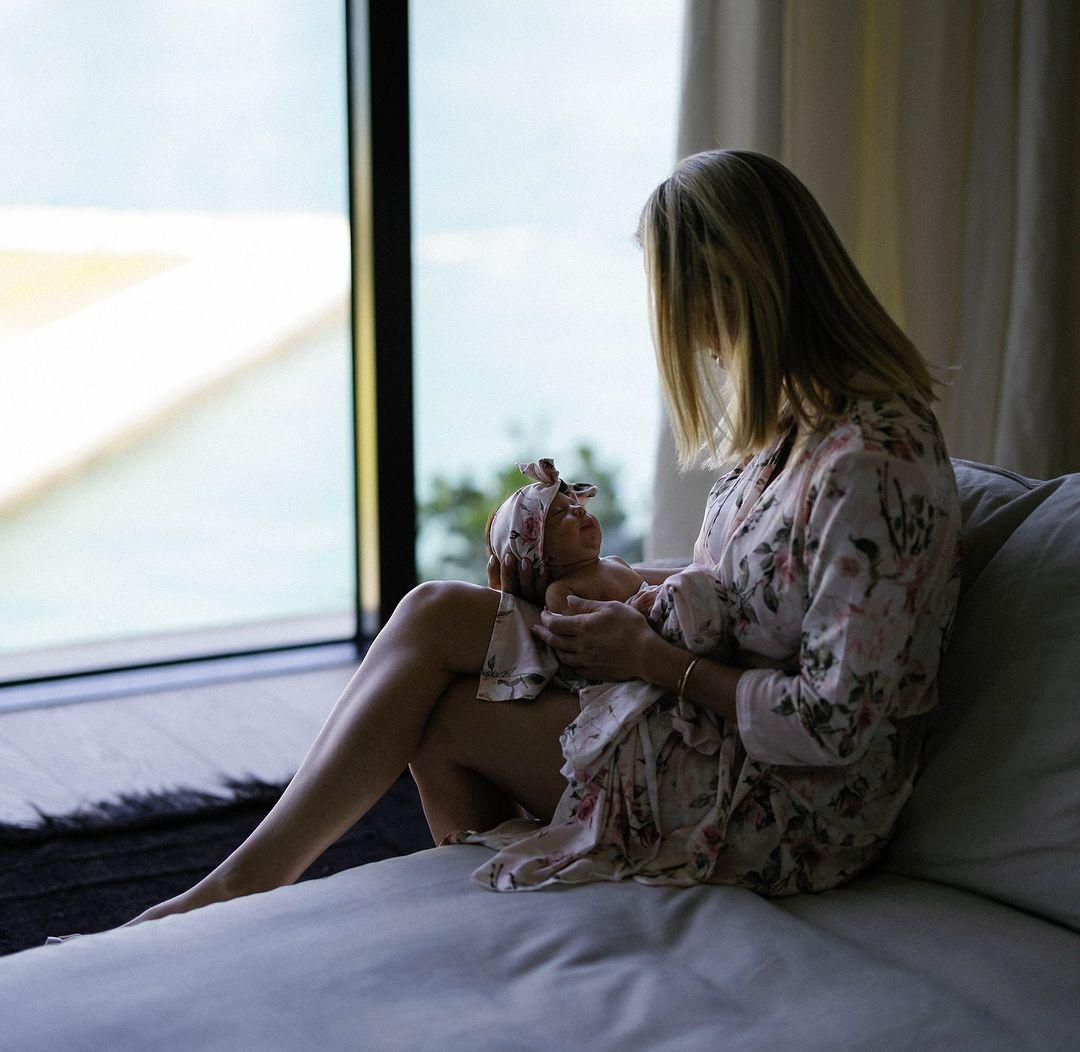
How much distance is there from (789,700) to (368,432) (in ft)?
6.93

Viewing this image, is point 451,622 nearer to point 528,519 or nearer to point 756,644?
point 528,519

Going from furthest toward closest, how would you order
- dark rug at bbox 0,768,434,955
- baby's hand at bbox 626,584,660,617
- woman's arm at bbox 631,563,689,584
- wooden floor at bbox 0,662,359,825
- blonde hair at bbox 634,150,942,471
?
wooden floor at bbox 0,662,359,825
dark rug at bbox 0,768,434,955
woman's arm at bbox 631,563,689,584
baby's hand at bbox 626,584,660,617
blonde hair at bbox 634,150,942,471

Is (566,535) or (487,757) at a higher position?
(566,535)

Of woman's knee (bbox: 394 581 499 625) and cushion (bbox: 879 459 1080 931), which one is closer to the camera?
cushion (bbox: 879 459 1080 931)

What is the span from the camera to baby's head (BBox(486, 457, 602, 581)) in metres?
1.61

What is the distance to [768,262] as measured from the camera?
135 cm

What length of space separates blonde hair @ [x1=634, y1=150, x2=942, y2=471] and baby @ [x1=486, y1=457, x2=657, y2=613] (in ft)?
0.96

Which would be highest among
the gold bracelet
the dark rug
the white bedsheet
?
the gold bracelet

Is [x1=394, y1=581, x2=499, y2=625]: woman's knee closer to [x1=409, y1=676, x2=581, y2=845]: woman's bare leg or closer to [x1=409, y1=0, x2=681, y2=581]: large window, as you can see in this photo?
[x1=409, y1=676, x2=581, y2=845]: woman's bare leg

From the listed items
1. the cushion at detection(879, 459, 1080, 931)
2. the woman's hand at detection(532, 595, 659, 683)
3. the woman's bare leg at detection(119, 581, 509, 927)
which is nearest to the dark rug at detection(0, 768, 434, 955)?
the woman's bare leg at detection(119, 581, 509, 927)

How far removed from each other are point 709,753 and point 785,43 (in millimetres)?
1803

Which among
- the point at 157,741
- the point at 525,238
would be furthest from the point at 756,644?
the point at 525,238

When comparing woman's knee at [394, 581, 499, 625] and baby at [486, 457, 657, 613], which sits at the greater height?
baby at [486, 457, 657, 613]

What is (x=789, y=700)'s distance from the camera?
4.25 ft
